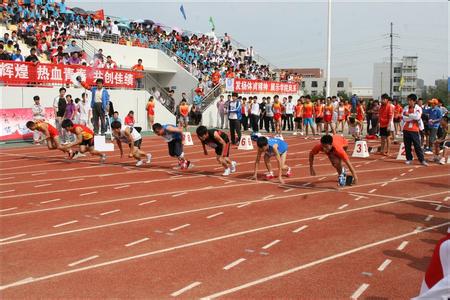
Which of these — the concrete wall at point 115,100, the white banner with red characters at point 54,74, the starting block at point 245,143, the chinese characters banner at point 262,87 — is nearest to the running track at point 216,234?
the starting block at point 245,143

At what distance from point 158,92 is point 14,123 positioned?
9996 mm

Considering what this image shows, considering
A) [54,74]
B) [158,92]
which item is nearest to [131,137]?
[54,74]

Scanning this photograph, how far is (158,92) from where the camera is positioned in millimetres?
27984

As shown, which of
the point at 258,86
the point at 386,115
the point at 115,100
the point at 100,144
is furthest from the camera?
the point at 258,86

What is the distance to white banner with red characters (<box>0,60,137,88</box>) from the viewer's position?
1917 cm

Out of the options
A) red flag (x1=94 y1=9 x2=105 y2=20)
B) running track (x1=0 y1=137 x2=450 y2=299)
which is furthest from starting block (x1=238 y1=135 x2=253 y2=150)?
red flag (x1=94 y1=9 x2=105 y2=20)

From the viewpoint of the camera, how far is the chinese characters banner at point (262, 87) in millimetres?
31047

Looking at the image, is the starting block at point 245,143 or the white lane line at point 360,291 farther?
the starting block at point 245,143

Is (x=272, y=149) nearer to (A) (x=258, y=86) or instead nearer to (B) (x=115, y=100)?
(B) (x=115, y=100)

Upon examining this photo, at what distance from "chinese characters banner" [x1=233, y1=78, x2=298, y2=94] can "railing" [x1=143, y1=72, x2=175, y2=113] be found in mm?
4528

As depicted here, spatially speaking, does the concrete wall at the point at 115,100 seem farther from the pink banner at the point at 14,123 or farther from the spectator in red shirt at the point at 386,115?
the spectator in red shirt at the point at 386,115

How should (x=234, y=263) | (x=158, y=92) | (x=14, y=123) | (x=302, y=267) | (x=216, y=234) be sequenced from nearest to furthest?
(x=302, y=267)
(x=234, y=263)
(x=216, y=234)
(x=14, y=123)
(x=158, y=92)

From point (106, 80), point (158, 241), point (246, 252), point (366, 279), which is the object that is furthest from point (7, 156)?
point (366, 279)

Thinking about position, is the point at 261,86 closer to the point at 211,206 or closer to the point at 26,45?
the point at 26,45
